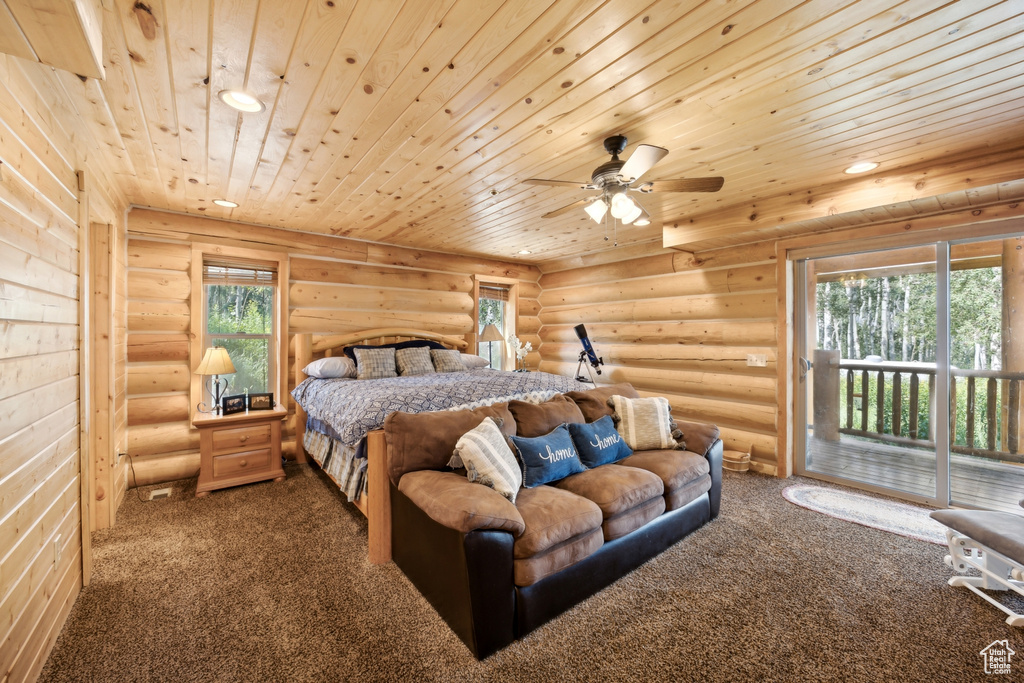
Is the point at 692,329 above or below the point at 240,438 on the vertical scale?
above

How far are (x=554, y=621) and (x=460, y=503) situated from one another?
75 centimetres

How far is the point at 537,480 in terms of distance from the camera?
233cm

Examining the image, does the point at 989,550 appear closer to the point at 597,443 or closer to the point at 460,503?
the point at 597,443

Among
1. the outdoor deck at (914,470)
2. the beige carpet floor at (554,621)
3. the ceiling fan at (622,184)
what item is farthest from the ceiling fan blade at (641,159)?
the outdoor deck at (914,470)

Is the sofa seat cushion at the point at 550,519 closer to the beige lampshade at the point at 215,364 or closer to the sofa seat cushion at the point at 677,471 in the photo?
the sofa seat cushion at the point at 677,471

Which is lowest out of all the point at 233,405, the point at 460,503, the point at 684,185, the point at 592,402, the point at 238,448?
the point at 238,448

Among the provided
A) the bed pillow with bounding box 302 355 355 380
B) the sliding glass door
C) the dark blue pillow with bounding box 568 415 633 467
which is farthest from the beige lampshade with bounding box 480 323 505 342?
the sliding glass door

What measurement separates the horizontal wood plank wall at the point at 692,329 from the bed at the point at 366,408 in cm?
169

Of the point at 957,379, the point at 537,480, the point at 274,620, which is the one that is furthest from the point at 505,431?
the point at 957,379

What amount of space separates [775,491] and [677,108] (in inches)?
124

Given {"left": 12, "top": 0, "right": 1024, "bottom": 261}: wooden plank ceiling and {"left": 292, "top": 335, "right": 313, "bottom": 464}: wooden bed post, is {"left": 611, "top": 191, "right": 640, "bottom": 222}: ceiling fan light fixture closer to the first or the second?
{"left": 12, "top": 0, "right": 1024, "bottom": 261}: wooden plank ceiling

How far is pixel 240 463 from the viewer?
356 centimetres

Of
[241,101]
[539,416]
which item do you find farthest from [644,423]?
[241,101]

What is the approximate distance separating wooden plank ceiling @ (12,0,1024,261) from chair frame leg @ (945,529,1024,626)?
2.06 meters
